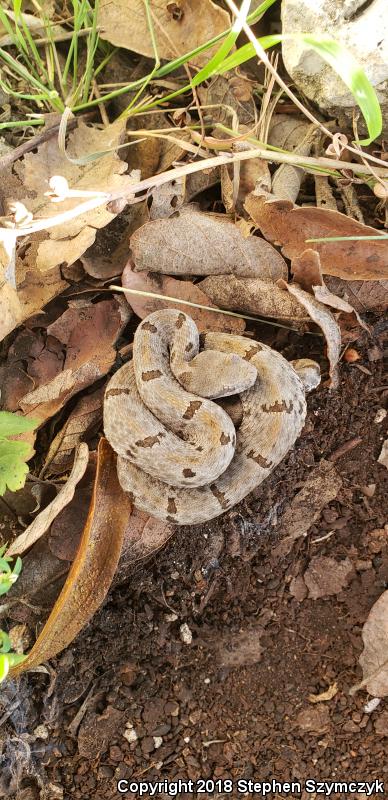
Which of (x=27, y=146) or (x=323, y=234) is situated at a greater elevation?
(x=27, y=146)

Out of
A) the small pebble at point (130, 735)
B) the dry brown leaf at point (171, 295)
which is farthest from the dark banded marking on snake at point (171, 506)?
the small pebble at point (130, 735)

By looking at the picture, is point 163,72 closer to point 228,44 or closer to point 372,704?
point 228,44

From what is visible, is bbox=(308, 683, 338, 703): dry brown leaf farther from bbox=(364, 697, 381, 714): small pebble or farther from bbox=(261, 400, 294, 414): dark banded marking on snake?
bbox=(261, 400, 294, 414): dark banded marking on snake

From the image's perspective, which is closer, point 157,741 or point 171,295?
point 157,741

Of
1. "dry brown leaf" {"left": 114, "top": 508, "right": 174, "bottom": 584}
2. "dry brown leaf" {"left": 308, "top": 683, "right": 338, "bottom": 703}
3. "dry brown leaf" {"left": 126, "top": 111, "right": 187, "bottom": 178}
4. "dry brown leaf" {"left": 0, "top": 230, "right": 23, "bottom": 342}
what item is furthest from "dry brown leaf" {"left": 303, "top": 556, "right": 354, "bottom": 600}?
"dry brown leaf" {"left": 126, "top": 111, "right": 187, "bottom": 178}

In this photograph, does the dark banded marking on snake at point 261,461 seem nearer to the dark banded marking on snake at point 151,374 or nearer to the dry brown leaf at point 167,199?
the dark banded marking on snake at point 151,374

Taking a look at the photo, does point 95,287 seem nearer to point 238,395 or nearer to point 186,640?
point 238,395

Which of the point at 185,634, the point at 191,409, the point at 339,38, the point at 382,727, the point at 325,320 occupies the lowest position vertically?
the point at 382,727

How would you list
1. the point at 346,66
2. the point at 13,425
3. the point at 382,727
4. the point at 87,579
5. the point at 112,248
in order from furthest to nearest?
the point at 112,248 → the point at 382,727 → the point at 87,579 → the point at 13,425 → the point at 346,66

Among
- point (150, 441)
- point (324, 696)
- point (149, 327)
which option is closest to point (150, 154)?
point (149, 327)
